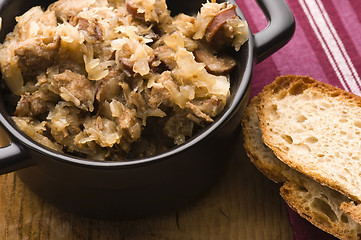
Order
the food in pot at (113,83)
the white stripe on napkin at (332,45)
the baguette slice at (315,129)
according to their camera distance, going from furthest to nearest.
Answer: the white stripe on napkin at (332,45), the baguette slice at (315,129), the food in pot at (113,83)

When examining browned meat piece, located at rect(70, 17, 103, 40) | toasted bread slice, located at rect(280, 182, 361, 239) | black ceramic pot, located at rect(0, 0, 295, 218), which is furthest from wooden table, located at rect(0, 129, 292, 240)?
browned meat piece, located at rect(70, 17, 103, 40)

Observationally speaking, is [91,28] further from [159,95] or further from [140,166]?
[140,166]

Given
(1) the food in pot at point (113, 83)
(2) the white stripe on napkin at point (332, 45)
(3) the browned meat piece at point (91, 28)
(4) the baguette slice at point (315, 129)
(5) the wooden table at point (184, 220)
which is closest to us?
(1) the food in pot at point (113, 83)

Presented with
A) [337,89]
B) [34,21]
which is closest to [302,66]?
[337,89]

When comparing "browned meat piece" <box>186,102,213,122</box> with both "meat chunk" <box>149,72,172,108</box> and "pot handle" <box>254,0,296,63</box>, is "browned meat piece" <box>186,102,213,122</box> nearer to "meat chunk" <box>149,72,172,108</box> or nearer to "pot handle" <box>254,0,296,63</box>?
"meat chunk" <box>149,72,172,108</box>

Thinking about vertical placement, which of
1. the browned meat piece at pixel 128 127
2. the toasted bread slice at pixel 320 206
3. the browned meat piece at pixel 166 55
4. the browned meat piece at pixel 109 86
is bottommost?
the toasted bread slice at pixel 320 206

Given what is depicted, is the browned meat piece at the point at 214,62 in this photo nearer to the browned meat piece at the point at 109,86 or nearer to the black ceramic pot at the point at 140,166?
the black ceramic pot at the point at 140,166

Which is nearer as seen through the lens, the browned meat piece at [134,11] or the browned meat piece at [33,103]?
the browned meat piece at [33,103]

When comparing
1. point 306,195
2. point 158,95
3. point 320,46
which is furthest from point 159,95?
point 320,46

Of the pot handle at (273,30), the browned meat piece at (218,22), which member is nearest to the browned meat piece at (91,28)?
the browned meat piece at (218,22)
